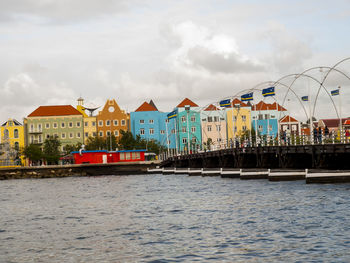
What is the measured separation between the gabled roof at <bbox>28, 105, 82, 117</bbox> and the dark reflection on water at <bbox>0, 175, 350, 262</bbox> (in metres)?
129

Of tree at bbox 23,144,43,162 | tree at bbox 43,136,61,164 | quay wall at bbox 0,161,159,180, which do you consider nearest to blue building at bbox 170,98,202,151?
tree at bbox 43,136,61,164

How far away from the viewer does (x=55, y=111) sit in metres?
173

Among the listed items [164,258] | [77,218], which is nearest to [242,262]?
[164,258]

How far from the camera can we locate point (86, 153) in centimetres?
14212

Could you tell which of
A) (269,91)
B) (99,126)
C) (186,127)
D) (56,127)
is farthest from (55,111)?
(269,91)

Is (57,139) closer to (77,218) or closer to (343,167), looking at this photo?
(343,167)

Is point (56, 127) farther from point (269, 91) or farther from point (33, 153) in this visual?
point (269, 91)

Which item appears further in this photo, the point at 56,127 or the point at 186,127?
the point at 186,127

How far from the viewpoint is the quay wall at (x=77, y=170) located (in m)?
135

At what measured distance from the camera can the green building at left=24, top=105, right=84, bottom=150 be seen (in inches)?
6683

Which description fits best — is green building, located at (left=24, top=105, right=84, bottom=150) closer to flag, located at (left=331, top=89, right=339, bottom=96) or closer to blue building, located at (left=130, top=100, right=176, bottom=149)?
blue building, located at (left=130, top=100, right=176, bottom=149)

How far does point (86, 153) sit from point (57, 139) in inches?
970

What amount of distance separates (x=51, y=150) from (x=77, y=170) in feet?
62.2

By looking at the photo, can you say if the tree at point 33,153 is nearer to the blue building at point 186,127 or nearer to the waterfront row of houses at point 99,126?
the waterfront row of houses at point 99,126
